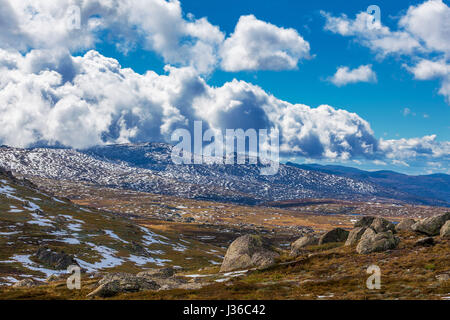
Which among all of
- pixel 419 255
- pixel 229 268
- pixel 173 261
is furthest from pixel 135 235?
pixel 419 255

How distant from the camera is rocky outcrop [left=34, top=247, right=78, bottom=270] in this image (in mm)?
80875

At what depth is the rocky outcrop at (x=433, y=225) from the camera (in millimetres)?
51000

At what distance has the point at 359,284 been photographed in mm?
31141

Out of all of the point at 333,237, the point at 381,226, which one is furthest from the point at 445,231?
the point at 333,237

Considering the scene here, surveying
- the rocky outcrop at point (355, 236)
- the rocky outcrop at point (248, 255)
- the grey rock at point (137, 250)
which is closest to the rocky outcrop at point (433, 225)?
the rocky outcrop at point (355, 236)

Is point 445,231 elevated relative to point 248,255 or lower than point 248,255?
elevated

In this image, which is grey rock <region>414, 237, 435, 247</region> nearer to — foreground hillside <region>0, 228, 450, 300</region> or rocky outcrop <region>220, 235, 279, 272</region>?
foreground hillside <region>0, 228, 450, 300</region>

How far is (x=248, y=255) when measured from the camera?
51.1m

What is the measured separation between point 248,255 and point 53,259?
57244 mm

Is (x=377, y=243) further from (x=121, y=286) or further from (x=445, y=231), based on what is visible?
(x=121, y=286)

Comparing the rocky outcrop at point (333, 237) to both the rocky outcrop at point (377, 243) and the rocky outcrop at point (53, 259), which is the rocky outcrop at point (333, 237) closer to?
the rocky outcrop at point (377, 243)

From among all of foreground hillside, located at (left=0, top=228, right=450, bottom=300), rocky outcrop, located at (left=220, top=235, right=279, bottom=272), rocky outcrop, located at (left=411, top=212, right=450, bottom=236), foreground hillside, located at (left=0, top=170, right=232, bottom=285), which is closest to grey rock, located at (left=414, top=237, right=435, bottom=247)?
foreground hillside, located at (left=0, top=228, right=450, bottom=300)

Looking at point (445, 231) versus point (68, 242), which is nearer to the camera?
point (445, 231)
